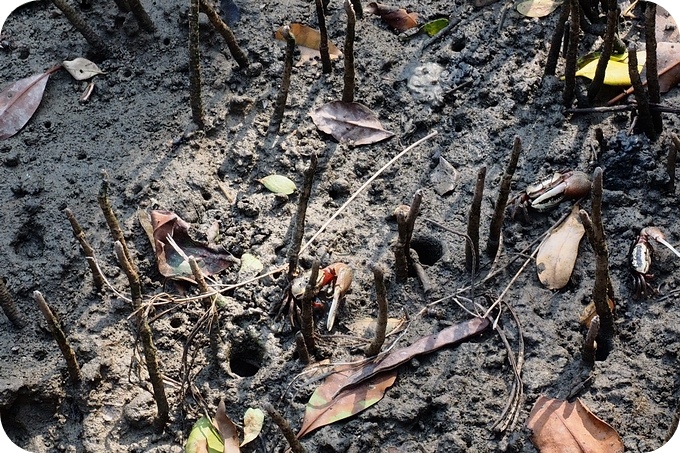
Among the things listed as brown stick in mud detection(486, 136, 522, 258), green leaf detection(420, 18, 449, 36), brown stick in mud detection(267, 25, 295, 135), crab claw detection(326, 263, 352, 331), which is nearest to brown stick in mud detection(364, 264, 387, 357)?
crab claw detection(326, 263, 352, 331)

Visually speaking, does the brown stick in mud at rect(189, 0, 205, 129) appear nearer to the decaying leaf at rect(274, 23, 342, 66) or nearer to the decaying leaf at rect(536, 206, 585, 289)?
the decaying leaf at rect(274, 23, 342, 66)

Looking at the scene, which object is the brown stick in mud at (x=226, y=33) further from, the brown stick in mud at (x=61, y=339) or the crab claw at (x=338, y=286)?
the brown stick in mud at (x=61, y=339)

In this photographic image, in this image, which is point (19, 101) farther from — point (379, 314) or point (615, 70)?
point (615, 70)

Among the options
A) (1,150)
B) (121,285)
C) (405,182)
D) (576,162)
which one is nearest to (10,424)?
(121,285)

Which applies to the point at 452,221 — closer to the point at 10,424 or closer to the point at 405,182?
the point at 405,182

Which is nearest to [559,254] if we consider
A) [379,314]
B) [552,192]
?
[552,192]

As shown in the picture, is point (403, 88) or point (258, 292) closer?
point (258, 292)
